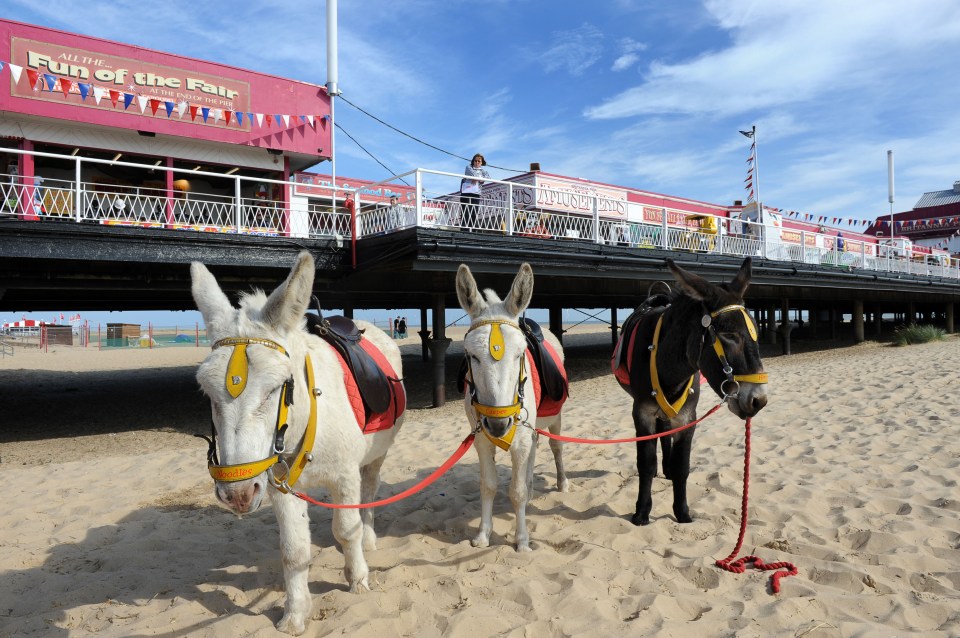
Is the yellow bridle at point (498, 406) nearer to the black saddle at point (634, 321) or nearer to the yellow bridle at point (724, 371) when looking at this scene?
the yellow bridle at point (724, 371)

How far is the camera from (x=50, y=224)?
8.06 meters

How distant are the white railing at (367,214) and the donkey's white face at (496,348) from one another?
5.93 meters

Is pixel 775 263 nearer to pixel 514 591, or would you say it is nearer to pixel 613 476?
pixel 613 476

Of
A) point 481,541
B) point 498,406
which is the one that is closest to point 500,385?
point 498,406

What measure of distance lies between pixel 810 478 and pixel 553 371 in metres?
2.83

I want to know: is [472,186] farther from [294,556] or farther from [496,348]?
[294,556]

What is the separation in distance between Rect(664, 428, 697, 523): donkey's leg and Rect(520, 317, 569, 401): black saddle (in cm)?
99

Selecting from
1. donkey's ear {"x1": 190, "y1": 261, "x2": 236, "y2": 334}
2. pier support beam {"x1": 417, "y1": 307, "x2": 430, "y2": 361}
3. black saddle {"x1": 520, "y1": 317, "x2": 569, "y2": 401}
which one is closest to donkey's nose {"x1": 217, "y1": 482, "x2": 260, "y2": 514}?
donkey's ear {"x1": 190, "y1": 261, "x2": 236, "y2": 334}

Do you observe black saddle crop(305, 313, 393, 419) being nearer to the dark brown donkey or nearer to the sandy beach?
the sandy beach

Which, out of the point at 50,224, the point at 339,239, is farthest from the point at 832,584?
the point at 50,224

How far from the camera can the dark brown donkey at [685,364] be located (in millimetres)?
3348

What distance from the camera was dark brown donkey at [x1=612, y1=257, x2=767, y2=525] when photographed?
335cm

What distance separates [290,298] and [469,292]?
145 cm

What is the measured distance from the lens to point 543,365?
4.29 meters
